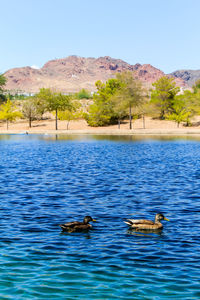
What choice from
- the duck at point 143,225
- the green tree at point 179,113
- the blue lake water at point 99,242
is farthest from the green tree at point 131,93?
the duck at point 143,225

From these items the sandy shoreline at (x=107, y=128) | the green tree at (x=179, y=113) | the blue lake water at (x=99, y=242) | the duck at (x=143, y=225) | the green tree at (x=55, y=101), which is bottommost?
the blue lake water at (x=99, y=242)

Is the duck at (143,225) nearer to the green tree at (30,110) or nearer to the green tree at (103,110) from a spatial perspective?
the green tree at (103,110)

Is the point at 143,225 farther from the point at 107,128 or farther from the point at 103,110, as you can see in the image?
the point at 103,110

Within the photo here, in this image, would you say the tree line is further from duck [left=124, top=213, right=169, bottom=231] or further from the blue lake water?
duck [left=124, top=213, right=169, bottom=231]

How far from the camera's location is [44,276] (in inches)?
448

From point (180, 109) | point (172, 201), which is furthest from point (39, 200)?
point (180, 109)

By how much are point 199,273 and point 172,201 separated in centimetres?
1035

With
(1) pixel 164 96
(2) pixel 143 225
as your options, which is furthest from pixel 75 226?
(1) pixel 164 96

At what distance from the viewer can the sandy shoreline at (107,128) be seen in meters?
111

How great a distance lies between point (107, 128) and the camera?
125m

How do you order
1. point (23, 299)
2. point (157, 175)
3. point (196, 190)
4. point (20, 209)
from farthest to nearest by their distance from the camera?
point (157, 175), point (196, 190), point (20, 209), point (23, 299)

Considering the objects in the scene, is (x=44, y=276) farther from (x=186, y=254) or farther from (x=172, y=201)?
(x=172, y=201)

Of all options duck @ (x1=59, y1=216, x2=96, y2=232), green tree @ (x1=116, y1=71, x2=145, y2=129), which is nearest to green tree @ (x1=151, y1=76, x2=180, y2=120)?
green tree @ (x1=116, y1=71, x2=145, y2=129)

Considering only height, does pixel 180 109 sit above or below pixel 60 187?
above
